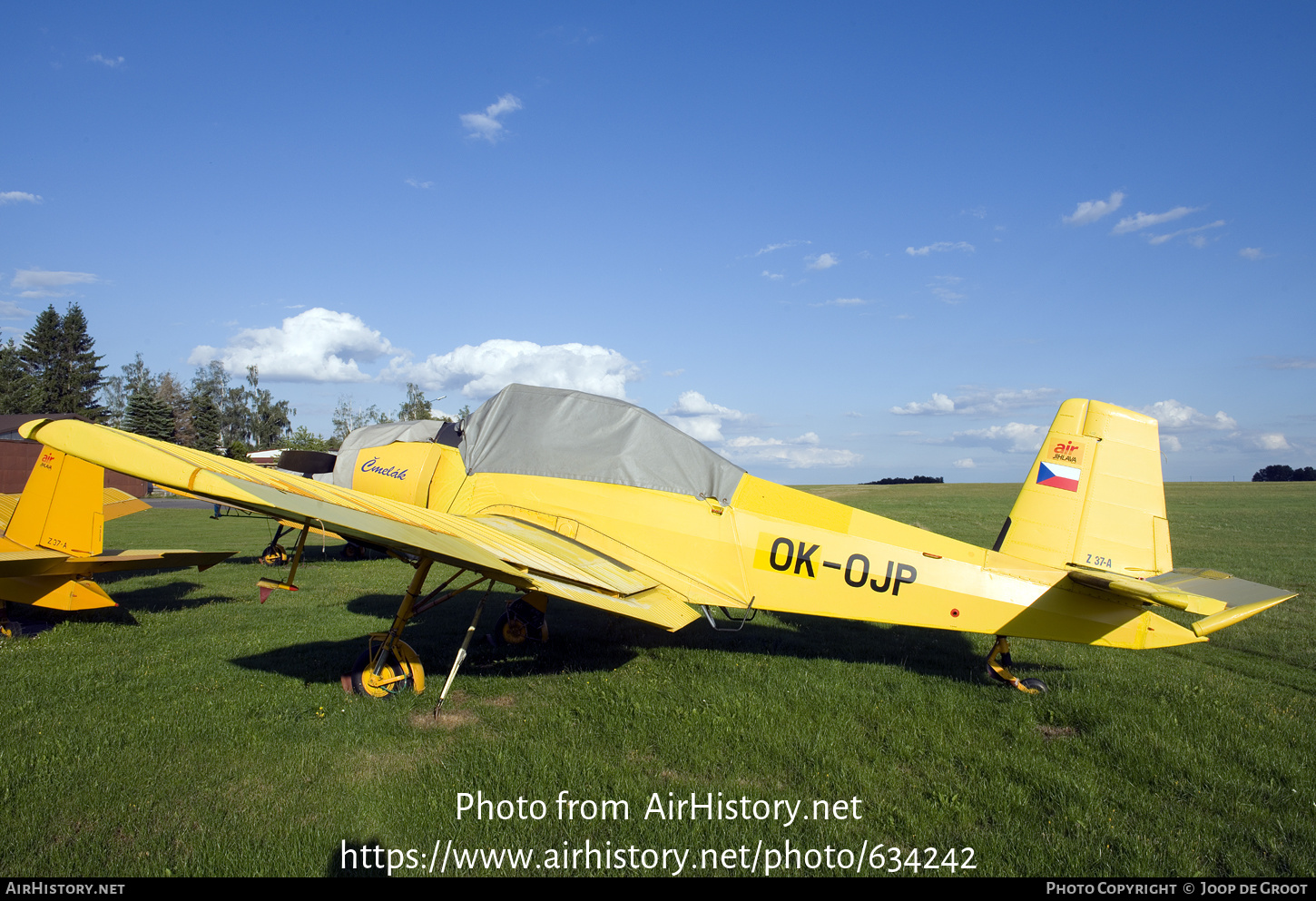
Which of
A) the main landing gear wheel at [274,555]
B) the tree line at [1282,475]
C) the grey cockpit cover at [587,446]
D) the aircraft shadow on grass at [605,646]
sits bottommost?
the main landing gear wheel at [274,555]

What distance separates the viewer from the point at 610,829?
3508 millimetres

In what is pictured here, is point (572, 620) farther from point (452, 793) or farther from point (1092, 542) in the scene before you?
point (1092, 542)

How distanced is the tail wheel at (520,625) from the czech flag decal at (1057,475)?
5359 millimetres

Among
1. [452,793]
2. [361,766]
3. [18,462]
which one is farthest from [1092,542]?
[18,462]

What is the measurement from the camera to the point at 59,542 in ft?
23.9

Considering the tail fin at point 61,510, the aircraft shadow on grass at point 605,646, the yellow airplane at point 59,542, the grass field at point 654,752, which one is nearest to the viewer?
the grass field at point 654,752

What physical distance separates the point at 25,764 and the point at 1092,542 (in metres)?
8.14

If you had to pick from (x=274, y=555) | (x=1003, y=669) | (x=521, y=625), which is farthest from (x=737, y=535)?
(x=274, y=555)

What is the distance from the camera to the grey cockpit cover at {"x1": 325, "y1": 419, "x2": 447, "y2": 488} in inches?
309

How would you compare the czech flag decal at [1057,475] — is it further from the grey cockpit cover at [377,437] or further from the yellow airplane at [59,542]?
the yellow airplane at [59,542]

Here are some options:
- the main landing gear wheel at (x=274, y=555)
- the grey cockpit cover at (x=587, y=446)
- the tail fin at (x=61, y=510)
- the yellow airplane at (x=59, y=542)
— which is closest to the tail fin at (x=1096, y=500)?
the grey cockpit cover at (x=587, y=446)

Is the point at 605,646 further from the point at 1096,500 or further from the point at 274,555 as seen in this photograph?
the point at 274,555

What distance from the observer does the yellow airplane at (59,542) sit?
6.98 metres

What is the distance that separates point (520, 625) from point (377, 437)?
3.79 metres
